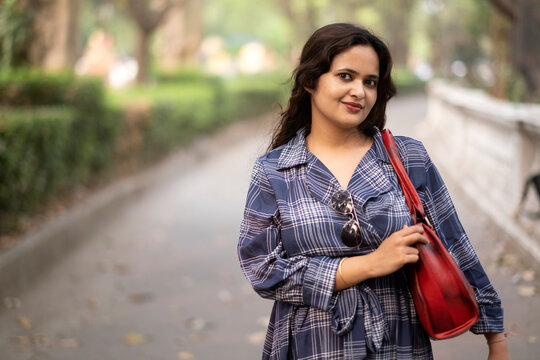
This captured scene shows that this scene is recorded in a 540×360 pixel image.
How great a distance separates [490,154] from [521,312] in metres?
4.31

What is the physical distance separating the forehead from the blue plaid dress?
0.28 m

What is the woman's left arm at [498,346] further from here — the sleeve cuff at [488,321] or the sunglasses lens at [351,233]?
the sunglasses lens at [351,233]

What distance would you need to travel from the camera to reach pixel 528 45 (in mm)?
11953

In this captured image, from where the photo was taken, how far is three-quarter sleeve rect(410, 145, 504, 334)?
8.26 feet

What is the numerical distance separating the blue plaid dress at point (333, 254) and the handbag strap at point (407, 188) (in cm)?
3

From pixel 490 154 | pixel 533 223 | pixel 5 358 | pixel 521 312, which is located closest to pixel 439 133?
pixel 490 154

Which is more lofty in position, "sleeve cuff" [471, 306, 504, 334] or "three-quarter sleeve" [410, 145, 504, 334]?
"three-quarter sleeve" [410, 145, 504, 334]

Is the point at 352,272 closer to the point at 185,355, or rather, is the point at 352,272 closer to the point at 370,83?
the point at 370,83

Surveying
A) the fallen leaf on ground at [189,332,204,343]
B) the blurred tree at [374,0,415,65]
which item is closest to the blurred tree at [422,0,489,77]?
the blurred tree at [374,0,415,65]

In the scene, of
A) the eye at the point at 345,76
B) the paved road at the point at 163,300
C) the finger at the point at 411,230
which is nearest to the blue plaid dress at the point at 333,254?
the finger at the point at 411,230

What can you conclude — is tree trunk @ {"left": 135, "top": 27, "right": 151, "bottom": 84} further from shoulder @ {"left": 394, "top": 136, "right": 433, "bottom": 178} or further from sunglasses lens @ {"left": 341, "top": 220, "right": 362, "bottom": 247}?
sunglasses lens @ {"left": 341, "top": 220, "right": 362, "bottom": 247}

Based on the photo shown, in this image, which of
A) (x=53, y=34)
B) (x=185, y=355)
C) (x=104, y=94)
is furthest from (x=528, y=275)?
(x=53, y=34)

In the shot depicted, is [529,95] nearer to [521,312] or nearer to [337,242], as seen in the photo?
[521,312]

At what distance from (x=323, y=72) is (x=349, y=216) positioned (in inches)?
18.9
